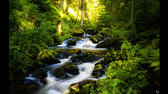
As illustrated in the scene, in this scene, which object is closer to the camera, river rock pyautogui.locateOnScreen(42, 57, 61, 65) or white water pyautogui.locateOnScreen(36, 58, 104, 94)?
white water pyautogui.locateOnScreen(36, 58, 104, 94)

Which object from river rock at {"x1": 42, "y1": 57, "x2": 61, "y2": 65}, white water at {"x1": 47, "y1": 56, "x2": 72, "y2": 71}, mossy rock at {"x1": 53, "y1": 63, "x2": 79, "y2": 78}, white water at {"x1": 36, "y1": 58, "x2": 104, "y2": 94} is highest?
river rock at {"x1": 42, "y1": 57, "x2": 61, "y2": 65}

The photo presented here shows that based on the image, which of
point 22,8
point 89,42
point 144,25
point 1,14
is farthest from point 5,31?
point 89,42

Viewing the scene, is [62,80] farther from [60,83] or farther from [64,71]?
[64,71]

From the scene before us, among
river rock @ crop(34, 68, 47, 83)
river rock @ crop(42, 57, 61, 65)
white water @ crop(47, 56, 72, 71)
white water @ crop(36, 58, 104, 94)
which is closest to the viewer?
white water @ crop(36, 58, 104, 94)

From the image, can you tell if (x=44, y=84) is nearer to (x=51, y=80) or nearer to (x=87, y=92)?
(x=51, y=80)

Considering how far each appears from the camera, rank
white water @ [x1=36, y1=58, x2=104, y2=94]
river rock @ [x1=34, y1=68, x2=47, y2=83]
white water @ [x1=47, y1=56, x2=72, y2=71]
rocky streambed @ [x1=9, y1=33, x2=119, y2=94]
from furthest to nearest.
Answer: white water @ [x1=47, y1=56, x2=72, y2=71] < river rock @ [x1=34, y1=68, x2=47, y2=83] < white water @ [x1=36, y1=58, x2=104, y2=94] < rocky streambed @ [x1=9, y1=33, x2=119, y2=94]

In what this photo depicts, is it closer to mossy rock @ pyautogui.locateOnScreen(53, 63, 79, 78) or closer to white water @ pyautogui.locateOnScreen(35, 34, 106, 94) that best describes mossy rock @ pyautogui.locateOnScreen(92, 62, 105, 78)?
white water @ pyautogui.locateOnScreen(35, 34, 106, 94)

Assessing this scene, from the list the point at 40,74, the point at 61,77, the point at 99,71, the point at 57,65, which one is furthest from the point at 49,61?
the point at 99,71

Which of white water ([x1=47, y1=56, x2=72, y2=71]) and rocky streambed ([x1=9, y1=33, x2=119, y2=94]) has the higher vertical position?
white water ([x1=47, y1=56, x2=72, y2=71])

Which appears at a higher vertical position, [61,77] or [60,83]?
[61,77]

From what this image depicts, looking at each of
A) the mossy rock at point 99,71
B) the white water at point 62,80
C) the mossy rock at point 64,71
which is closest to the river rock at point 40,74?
the white water at point 62,80

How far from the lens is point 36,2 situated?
12.7 m

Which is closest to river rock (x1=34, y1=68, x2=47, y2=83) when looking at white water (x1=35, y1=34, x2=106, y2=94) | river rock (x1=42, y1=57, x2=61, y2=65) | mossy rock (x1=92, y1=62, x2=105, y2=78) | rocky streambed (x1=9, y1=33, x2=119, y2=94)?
rocky streambed (x1=9, y1=33, x2=119, y2=94)

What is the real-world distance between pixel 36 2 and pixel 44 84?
438 inches
